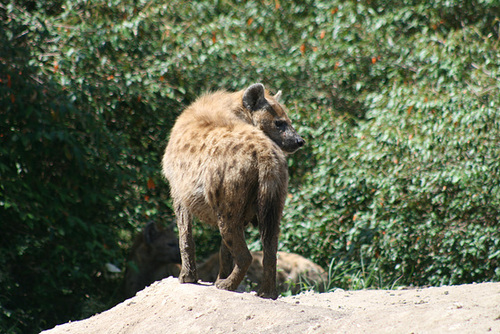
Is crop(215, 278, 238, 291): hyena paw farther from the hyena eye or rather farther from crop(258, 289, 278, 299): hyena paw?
the hyena eye

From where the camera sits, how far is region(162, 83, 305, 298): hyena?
372 centimetres

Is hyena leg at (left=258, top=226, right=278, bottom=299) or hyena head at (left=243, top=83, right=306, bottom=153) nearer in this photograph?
hyena leg at (left=258, top=226, right=278, bottom=299)

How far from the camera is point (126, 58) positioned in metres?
7.57

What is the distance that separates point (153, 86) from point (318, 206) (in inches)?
96.6

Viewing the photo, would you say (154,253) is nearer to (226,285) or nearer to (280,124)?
(280,124)

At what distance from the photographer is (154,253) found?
8.57m

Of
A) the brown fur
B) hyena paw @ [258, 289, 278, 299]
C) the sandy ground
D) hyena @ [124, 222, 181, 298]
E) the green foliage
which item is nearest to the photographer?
the sandy ground

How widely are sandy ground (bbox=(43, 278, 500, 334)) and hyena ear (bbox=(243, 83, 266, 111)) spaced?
4.50 ft

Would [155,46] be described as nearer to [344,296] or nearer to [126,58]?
[126,58]

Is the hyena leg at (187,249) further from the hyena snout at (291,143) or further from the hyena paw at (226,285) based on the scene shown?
the hyena snout at (291,143)

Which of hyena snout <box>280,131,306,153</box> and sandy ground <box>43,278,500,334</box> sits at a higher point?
hyena snout <box>280,131,306,153</box>

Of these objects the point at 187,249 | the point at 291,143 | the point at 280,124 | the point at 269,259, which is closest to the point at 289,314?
the point at 269,259

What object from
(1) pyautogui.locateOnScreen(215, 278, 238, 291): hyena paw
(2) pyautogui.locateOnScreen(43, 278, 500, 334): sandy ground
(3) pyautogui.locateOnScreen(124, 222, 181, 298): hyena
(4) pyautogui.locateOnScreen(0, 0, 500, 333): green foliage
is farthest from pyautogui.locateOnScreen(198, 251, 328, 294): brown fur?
(1) pyautogui.locateOnScreen(215, 278, 238, 291): hyena paw

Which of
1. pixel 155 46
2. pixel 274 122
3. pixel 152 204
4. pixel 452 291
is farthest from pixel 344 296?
pixel 155 46
